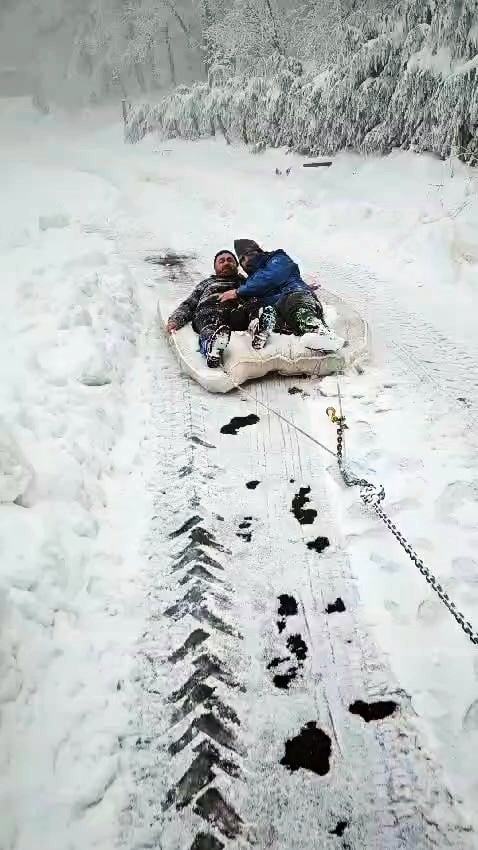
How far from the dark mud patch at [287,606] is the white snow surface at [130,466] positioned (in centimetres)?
32

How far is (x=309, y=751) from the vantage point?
1.81 meters

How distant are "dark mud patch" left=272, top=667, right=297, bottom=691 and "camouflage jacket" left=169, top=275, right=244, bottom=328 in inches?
126

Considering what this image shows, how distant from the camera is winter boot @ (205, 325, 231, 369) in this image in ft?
13.1

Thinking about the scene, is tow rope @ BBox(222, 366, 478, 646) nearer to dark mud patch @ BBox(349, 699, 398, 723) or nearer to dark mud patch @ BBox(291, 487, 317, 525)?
dark mud patch @ BBox(291, 487, 317, 525)

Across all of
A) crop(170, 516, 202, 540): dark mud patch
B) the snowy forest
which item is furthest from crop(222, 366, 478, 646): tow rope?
the snowy forest

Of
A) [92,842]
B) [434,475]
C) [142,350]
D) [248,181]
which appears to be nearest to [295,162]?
[248,181]

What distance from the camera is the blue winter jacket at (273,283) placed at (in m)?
4.48

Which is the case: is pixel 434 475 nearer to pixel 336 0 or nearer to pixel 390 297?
pixel 390 297

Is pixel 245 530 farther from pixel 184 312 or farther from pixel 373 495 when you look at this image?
pixel 184 312

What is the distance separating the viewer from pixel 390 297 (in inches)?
218

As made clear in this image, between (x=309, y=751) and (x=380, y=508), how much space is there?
128 cm

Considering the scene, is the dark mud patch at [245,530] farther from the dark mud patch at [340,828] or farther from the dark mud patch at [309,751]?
the dark mud patch at [340,828]

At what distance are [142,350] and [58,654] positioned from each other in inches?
120

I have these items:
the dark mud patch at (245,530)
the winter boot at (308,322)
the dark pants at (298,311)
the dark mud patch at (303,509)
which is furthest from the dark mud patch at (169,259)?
the dark mud patch at (245,530)
